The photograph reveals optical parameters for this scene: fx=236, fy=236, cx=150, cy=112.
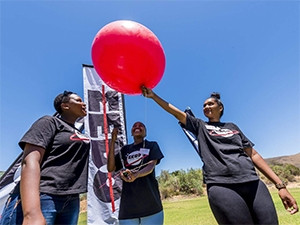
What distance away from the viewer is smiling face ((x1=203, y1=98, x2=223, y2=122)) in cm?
223

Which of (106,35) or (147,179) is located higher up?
(106,35)

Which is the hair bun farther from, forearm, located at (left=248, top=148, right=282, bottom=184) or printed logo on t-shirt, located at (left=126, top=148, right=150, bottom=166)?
printed logo on t-shirt, located at (left=126, top=148, right=150, bottom=166)

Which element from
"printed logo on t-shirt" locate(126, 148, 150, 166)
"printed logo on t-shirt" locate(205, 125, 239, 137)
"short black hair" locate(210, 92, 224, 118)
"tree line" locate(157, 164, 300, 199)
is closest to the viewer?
"printed logo on t-shirt" locate(205, 125, 239, 137)

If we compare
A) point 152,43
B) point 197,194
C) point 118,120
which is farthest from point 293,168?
point 152,43

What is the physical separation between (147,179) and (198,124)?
768mm

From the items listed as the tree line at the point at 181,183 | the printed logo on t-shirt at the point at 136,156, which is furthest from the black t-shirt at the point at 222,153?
the tree line at the point at 181,183

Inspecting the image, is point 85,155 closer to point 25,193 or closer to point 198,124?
point 25,193

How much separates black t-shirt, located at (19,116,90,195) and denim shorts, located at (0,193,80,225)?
5 centimetres

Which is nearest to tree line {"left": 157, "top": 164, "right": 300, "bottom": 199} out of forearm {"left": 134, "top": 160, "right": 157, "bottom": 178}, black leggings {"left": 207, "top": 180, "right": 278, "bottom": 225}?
forearm {"left": 134, "top": 160, "right": 157, "bottom": 178}

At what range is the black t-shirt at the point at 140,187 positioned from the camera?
218cm

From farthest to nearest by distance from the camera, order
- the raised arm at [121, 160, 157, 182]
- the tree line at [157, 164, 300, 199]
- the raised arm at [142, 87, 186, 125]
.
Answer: the tree line at [157, 164, 300, 199] < the raised arm at [121, 160, 157, 182] < the raised arm at [142, 87, 186, 125]

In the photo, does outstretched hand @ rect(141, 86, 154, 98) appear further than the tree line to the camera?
No

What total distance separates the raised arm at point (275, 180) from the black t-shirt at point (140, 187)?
2.90 feet

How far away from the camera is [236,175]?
178 centimetres
